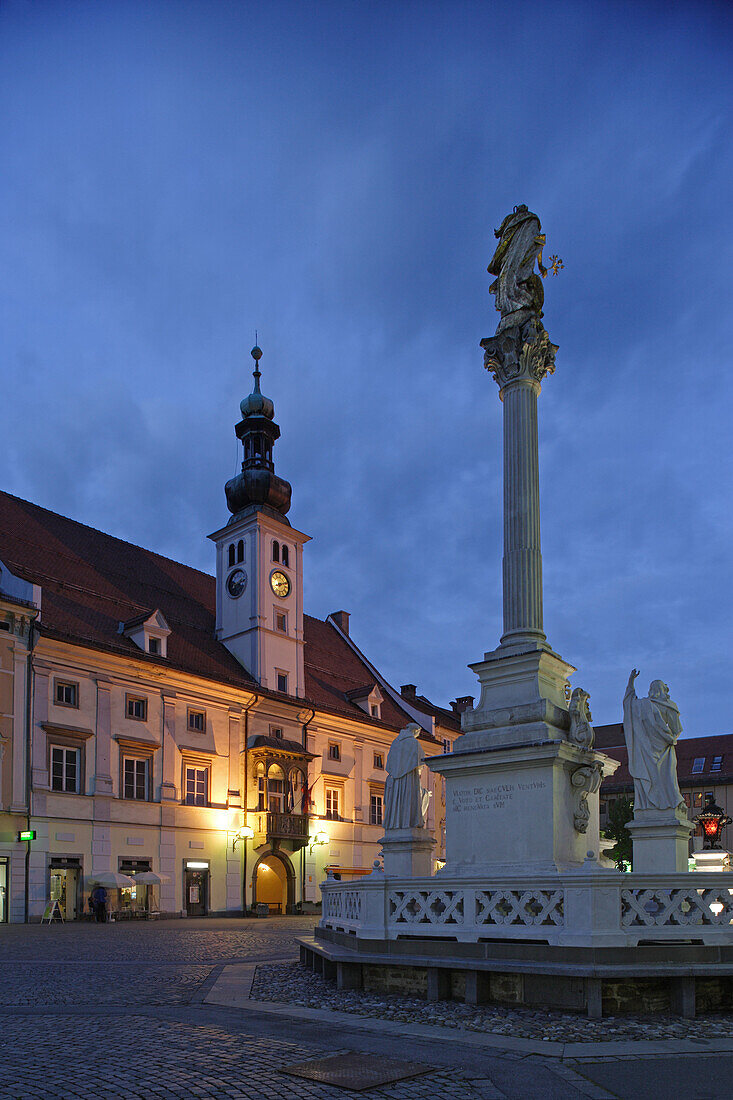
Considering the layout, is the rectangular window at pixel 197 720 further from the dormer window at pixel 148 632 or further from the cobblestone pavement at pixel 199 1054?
the cobblestone pavement at pixel 199 1054

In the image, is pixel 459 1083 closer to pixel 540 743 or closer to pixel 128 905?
pixel 540 743

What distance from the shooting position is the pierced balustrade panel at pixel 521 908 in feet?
32.7

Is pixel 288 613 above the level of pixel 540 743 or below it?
above

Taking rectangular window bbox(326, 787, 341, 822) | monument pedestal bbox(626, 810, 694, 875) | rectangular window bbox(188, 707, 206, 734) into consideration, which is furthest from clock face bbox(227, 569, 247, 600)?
monument pedestal bbox(626, 810, 694, 875)

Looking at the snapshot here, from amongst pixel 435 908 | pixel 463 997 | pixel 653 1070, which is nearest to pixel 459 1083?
pixel 653 1070

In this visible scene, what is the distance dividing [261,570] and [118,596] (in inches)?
309

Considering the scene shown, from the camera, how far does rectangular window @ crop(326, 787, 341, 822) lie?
47.7 metres

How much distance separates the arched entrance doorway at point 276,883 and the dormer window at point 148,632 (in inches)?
445

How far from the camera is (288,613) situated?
4884 centimetres

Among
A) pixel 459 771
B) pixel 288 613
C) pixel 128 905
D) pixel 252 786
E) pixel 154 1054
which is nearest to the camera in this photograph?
pixel 154 1054

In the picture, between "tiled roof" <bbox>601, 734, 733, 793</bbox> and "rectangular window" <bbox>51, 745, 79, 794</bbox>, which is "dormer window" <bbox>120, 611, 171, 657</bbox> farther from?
"tiled roof" <bbox>601, 734, 733, 793</bbox>

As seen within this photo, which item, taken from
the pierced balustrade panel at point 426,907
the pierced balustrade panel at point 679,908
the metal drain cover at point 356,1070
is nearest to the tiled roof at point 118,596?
the pierced balustrade panel at point 426,907

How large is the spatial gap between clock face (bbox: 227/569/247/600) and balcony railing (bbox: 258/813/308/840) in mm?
10935

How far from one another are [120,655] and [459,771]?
2515 cm
